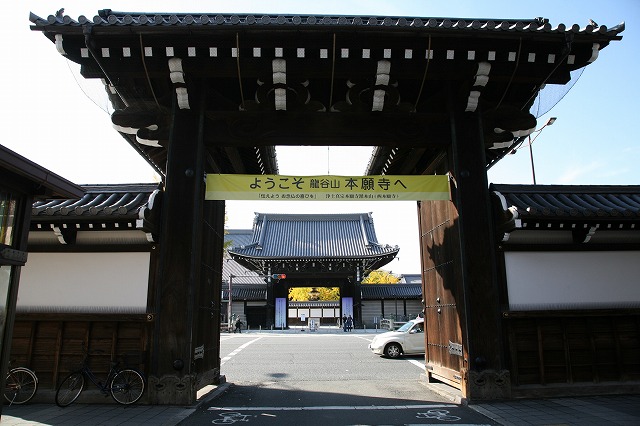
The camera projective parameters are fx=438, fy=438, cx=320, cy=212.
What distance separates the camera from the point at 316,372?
13656 mm

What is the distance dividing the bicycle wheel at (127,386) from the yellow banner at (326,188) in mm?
3574

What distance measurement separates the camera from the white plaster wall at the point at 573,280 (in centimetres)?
888

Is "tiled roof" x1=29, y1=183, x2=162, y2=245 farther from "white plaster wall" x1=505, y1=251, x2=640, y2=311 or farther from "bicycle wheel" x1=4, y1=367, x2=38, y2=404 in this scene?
"white plaster wall" x1=505, y1=251, x2=640, y2=311

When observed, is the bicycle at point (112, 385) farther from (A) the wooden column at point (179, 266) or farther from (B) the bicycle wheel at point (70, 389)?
(A) the wooden column at point (179, 266)

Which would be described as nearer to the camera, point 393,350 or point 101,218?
point 101,218

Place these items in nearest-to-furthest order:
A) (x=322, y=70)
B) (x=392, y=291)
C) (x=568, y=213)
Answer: (x=322, y=70) < (x=568, y=213) < (x=392, y=291)

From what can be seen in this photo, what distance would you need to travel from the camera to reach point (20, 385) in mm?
8094

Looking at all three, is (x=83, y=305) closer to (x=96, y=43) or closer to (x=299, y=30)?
(x=96, y=43)

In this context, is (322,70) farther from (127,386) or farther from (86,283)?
(127,386)

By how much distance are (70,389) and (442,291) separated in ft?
25.3

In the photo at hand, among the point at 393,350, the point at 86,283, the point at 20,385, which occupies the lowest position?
the point at 393,350

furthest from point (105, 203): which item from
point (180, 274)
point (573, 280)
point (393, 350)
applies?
point (393, 350)

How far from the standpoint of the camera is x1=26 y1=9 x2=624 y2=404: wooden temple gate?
7.75 metres

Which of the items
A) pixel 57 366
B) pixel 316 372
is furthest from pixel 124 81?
pixel 316 372
